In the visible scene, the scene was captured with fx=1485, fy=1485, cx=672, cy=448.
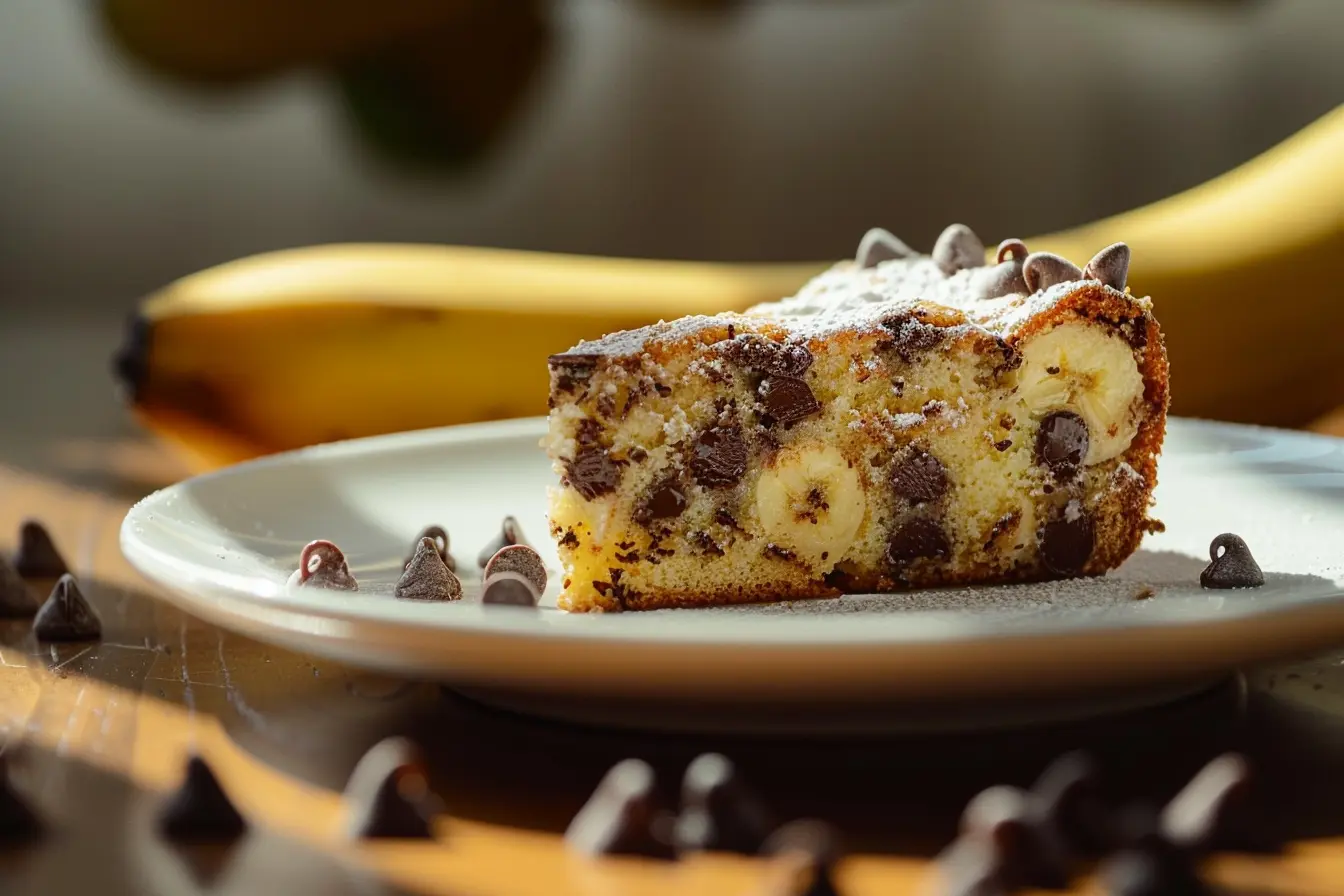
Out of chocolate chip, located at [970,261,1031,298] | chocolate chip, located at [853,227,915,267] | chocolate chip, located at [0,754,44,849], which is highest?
chocolate chip, located at [853,227,915,267]

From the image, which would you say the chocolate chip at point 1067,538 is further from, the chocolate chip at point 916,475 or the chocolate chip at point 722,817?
the chocolate chip at point 722,817

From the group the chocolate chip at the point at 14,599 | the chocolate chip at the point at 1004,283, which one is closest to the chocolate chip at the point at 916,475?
the chocolate chip at the point at 1004,283

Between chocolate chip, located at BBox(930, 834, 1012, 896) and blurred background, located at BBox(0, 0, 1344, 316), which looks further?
blurred background, located at BBox(0, 0, 1344, 316)

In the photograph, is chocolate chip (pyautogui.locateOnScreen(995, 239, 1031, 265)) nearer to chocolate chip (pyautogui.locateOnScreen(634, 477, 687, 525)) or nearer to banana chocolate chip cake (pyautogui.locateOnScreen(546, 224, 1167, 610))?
banana chocolate chip cake (pyautogui.locateOnScreen(546, 224, 1167, 610))

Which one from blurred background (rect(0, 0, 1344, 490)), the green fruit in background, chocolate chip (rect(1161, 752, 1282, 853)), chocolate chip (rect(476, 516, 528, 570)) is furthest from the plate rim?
the green fruit in background

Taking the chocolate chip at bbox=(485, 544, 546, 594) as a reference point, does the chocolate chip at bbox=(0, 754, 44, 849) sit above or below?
below

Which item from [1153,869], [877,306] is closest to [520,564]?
[877,306]

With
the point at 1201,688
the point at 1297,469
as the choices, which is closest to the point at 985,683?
the point at 1201,688
